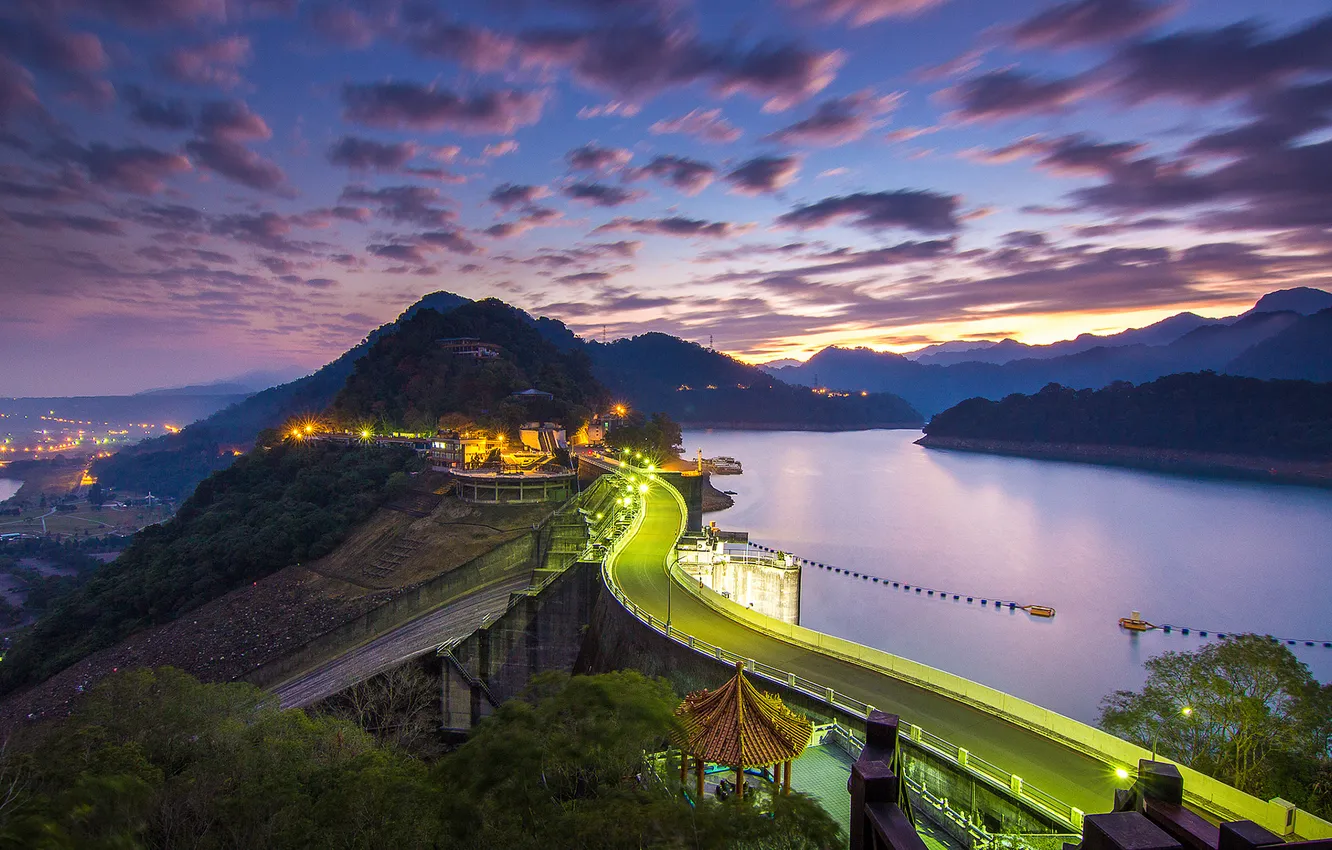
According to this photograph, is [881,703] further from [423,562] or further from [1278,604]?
[1278,604]

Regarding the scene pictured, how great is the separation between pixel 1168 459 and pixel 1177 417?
27.6ft

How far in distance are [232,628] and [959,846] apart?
138ft

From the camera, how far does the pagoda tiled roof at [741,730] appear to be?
33.5ft

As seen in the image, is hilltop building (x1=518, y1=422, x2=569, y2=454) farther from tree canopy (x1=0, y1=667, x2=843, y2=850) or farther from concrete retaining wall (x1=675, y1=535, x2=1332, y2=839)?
tree canopy (x1=0, y1=667, x2=843, y2=850)

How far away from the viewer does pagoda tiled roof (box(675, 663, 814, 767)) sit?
1020 cm

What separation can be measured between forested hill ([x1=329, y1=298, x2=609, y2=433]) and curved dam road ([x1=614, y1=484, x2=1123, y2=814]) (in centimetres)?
4242

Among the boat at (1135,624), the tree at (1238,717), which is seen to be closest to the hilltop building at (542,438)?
the boat at (1135,624)

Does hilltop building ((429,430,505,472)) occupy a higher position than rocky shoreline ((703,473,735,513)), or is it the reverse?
hilltop building ((429,430,505,472))

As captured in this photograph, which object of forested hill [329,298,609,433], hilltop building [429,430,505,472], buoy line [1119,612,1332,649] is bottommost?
buoy line [1119,612,1332,649]

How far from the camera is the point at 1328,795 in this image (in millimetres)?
13125

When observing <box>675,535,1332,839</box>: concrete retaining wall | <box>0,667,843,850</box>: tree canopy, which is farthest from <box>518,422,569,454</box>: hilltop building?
<box>0,667,843,850</box>: tree canopy

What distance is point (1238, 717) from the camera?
15422 mm

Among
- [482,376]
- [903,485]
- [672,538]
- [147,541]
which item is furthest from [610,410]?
[672,538]

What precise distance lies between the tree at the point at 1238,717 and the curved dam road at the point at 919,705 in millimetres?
5195
